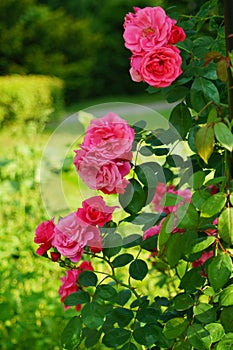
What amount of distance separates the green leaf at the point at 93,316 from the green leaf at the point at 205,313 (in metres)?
0.19

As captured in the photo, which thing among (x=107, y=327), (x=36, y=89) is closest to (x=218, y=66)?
(x=107, y=327)

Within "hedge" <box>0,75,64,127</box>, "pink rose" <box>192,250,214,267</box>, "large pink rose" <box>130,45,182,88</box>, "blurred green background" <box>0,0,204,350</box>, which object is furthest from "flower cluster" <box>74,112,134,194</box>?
"hedge" <box>0,75,64,127</box>

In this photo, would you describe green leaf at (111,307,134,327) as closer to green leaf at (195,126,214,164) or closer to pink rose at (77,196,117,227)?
pink rose at (77,196,117,227)

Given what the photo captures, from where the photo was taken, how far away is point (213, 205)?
3.62 feet

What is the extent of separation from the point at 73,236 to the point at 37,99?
981cm

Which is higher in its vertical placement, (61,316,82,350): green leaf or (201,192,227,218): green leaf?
(201,192,227,218): green leaf

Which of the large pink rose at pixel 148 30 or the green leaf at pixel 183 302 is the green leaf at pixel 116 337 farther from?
the large pink rose at pixel 148 30

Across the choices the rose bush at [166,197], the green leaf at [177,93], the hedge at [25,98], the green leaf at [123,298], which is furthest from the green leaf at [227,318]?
the hedge at [25,98]

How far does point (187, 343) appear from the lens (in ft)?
4.15

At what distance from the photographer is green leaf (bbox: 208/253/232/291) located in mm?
1119

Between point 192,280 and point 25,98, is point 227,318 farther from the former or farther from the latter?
point 25,98

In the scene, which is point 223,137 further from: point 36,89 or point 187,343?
point 36,89

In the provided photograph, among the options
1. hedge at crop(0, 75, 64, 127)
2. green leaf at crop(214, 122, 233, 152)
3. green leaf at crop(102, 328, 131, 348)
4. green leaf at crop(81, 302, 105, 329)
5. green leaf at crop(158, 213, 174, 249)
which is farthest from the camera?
hedge at crop(0, 75, 64, 127)

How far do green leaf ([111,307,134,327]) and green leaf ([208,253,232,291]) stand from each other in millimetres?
342
